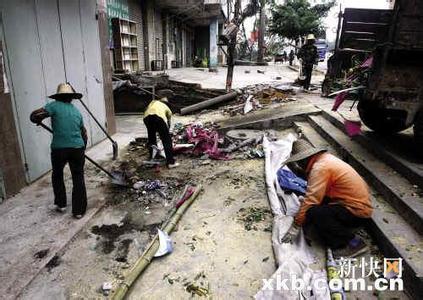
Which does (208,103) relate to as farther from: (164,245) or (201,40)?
(201,40)

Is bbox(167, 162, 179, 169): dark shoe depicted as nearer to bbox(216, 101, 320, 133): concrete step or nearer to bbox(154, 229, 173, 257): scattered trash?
bbox(216, 101, 320, 133): concrete step

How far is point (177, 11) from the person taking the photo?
63.4ft

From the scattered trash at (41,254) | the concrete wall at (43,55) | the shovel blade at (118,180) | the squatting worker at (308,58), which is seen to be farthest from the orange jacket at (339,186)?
the squatting worker at (308,58)

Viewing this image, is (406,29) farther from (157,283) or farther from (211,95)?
(211,95)

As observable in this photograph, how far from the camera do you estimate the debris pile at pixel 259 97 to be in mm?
9750

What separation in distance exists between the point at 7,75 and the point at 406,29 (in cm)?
533

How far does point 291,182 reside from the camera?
468 centimetres

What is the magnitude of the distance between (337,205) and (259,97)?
Answer: 760 cm

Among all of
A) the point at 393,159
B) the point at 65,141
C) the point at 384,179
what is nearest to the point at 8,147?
the point at 65,141

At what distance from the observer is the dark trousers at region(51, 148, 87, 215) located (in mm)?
4125

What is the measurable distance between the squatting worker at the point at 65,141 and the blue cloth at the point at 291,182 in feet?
8.83

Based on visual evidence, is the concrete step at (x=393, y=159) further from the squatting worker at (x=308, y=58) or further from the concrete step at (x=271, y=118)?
the squatting worker at (x=308, y=58)

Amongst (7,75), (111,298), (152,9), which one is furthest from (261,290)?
(152,9)

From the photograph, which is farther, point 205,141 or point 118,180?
point 205,141
